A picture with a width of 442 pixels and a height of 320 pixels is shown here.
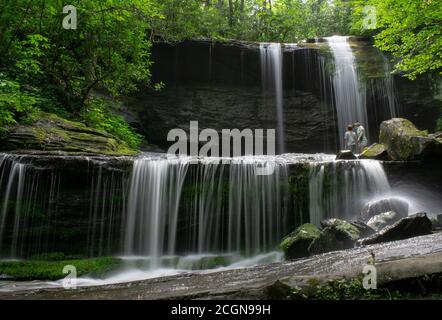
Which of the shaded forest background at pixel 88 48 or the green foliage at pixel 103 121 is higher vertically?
the shaded forest background at pixel 88 48

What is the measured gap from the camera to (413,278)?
124 inches

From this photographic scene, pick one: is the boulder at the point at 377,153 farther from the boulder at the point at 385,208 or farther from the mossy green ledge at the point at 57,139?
the mossy green ledge at the point at 57,139

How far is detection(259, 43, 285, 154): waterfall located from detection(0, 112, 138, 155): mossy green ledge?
9870 mm

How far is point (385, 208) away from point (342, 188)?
1.32 m

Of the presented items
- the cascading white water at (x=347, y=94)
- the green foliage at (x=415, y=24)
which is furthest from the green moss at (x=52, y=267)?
the cascading white water at (x=347, y=94)

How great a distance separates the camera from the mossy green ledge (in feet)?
28.8

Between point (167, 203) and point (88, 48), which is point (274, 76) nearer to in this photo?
point (88, 48)

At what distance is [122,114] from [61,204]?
31.1 ft

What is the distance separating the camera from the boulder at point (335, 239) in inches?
263

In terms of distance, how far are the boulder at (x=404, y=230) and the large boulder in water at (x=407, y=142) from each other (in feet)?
13.0

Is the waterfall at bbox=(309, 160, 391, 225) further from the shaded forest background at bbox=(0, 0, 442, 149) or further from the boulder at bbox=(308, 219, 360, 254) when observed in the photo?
the shaded forest background at bbox=(0, 0, 442, 149)

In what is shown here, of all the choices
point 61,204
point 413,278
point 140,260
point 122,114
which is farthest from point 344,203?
point 122,114

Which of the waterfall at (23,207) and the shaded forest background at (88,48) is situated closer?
the waterfall at (23,207)
